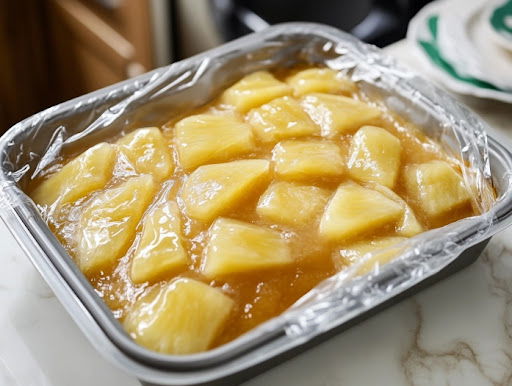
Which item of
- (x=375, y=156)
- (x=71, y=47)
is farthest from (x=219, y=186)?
(x=71, y=47)

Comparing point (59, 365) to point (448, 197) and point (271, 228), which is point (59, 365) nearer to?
point (271, 228)

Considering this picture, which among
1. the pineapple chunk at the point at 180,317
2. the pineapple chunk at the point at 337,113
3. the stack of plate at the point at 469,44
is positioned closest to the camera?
the pineapple chunk at the point at 180,317

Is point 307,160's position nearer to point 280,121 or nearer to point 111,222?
point 280,121

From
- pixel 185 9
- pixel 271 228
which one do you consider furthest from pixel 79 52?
pixel 271 228

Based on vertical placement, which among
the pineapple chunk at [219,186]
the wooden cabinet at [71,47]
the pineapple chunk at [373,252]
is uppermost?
the pineapple chunk at [219,186]

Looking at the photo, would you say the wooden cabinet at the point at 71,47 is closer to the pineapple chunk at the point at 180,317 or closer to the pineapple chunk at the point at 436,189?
the pineapple chunk at the point at 436,189

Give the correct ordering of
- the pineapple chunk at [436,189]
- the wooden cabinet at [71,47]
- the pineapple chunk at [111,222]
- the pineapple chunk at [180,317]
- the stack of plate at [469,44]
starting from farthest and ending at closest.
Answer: the wooden cabinet at [71,47]
the stack of plate at [469,44]
the pineapple chunk at [436,189]
the pineapple chunk at [111,222]
the pineapple chunk at [180,317]

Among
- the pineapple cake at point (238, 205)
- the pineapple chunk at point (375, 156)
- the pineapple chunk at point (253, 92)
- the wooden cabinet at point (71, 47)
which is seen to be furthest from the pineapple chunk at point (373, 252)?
the wooden cabinet at point (71, 47)

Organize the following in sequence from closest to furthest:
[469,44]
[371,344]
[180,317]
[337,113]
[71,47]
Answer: [180,317] → [371,344] → [337,113] → [469,44] → [71,47]
